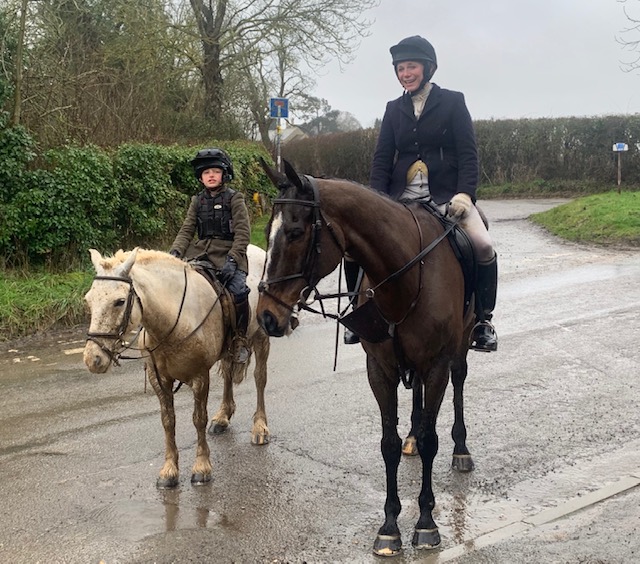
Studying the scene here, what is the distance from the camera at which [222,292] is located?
6.02m

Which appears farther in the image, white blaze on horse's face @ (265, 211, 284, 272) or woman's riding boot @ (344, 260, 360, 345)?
woman's riding boot @ (344, 260, 360, 345)

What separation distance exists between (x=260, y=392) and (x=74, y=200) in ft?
22.3

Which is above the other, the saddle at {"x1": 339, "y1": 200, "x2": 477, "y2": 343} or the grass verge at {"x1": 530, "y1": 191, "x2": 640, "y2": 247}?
the saddle at {"x1": 339, "y1": 200, "x2": 477, "y2": 343}

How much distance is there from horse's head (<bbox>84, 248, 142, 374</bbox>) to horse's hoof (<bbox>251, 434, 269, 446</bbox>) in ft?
6.16

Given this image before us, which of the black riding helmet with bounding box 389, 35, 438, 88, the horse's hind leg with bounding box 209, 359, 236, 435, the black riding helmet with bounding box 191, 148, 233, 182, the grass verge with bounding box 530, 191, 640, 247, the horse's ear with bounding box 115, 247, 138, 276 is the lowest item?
the horse's hind leg with bounding box 209, 359, 236, 435

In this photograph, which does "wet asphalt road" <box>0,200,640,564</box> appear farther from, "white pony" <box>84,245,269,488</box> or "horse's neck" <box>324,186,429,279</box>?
"horse's neck" <box>324,186,429,279</box>

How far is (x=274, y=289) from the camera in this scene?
383cm

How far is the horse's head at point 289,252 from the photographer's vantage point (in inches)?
150

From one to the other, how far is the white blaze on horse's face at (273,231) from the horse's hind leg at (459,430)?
100 inches

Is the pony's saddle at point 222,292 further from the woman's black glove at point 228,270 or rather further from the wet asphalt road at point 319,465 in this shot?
the wet asphalt road at point 319,465

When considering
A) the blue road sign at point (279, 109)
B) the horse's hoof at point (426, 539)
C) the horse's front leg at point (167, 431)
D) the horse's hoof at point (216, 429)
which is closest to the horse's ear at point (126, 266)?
the horse's front leg at point (167, 431)

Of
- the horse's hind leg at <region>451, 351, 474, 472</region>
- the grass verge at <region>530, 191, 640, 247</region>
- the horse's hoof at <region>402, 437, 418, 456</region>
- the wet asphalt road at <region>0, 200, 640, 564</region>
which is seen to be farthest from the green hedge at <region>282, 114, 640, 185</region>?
the horse's hoof at <region>402, 437, 418, 456</region>

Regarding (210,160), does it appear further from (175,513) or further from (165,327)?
(175,513)

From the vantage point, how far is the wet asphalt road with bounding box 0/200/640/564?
451 centimetres
